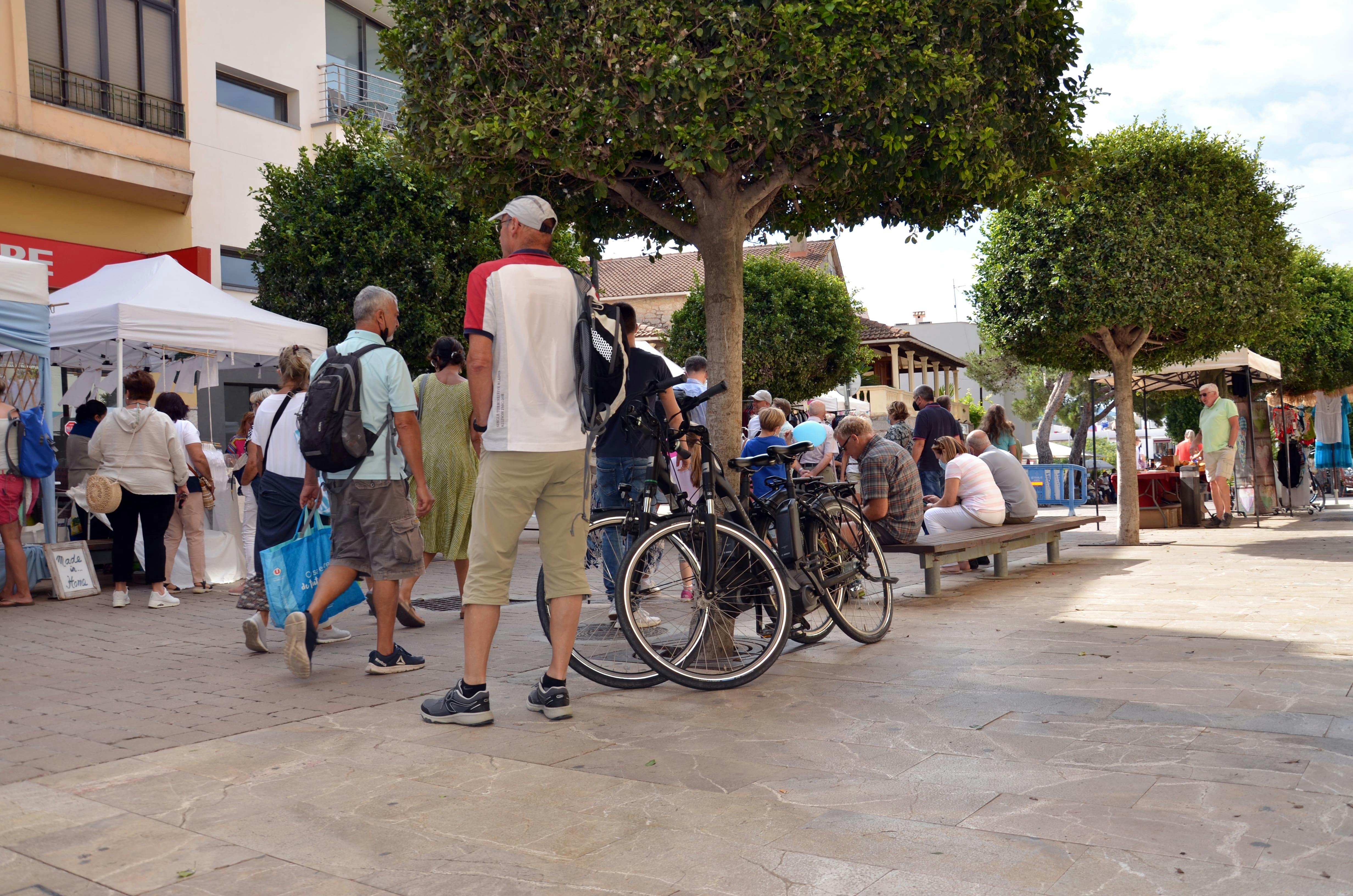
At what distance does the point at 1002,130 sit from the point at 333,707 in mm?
5153

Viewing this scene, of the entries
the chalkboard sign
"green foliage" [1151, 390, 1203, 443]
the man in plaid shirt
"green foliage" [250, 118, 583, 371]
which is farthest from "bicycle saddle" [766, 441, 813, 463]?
"green foliage" [1151, 390, 1203, 443]

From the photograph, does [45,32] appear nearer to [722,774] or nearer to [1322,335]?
[722,774]

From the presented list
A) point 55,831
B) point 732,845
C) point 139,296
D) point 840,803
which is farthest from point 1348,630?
point 139,296

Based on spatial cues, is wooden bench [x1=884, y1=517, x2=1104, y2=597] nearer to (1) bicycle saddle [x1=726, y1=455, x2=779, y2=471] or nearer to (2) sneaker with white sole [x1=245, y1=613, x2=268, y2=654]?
(1) bicycle saddle [x1=726, y1=455, x2=779, y2=471]

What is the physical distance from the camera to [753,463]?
5.38 meters

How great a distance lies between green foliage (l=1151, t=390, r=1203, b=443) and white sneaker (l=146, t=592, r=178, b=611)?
45.0 m

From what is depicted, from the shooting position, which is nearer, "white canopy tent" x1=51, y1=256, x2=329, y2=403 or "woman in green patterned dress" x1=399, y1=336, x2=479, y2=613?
"woman in green patterned dress" x1=399, y1=336, x2=479, y2=613

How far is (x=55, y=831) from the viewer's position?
3100 mm

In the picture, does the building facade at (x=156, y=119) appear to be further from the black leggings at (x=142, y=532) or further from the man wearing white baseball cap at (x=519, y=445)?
→ the man wearing white baseball cap at (x=519, y=445)

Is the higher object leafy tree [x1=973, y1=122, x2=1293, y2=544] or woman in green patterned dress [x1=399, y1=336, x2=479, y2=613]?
leafy tree [x1=973, y1=122, x2=1293, y2=544]

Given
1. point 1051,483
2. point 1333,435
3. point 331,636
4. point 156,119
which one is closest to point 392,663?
point 331,636

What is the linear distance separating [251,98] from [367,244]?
9026 mm

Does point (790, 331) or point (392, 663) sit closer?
point (392, 663)

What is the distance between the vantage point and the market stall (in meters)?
10.0
